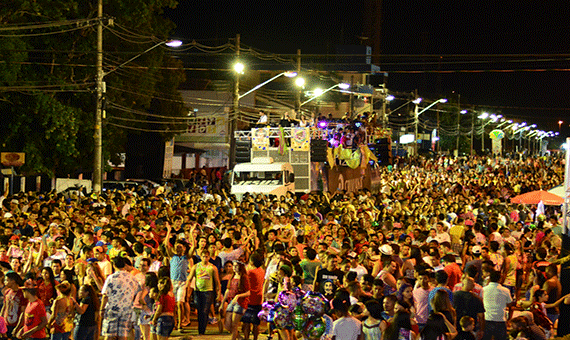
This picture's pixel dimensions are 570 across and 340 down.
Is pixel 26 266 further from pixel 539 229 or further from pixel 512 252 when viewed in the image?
pixel 539 229

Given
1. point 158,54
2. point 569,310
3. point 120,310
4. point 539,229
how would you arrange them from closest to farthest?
point 120,310 < point 569,310 < point 539,229 < point 158,54

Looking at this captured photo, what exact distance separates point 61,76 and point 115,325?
21.7 m

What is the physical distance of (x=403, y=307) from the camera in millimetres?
7238

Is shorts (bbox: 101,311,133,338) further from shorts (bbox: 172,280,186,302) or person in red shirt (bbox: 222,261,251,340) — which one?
shorts (bbox: 172,280,186,302)

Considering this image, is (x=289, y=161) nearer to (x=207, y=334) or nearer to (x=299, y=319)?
(x=207, y=334)

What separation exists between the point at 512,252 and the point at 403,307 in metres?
5.48

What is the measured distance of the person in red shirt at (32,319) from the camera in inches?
332

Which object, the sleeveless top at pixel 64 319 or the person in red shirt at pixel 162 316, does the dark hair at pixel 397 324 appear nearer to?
the person in red shirt at pixel 162 316

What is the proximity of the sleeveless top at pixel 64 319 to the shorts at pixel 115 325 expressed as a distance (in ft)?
1.45

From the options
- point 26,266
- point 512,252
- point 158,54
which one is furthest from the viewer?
point 158,54

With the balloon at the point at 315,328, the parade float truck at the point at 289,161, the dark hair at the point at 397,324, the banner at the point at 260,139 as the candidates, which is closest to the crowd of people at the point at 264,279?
the dark hair at the point at 397,324

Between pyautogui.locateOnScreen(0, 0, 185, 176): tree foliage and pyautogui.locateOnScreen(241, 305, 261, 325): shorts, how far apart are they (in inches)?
653

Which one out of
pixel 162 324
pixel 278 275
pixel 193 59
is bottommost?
pixel 162 324

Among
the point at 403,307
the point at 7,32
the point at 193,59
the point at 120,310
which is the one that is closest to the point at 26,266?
the point at 120,310
